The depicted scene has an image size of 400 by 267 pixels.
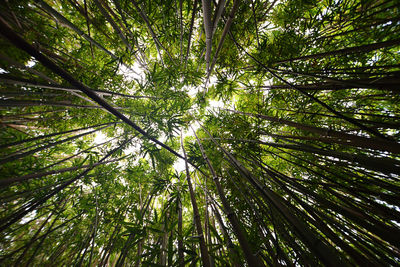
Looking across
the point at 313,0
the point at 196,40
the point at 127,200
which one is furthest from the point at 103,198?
the point at 313,0

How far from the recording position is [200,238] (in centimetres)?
107

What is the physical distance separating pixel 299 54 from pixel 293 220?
86.3 inches

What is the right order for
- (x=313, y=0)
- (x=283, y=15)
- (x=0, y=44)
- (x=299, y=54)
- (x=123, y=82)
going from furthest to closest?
(x=123, y=82), (x=283, y=15), (x=299, y=54), (x=313, y=0), (x=0, y=44)

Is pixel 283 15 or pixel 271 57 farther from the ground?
pixel 283 15

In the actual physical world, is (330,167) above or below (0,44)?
below

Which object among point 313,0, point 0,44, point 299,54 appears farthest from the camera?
point 299,54

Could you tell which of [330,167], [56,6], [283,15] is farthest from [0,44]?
[330,167]

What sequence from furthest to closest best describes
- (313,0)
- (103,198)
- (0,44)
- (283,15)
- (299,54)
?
(103,198) → (283,15) → (299,54) → (313,0) → (0,44)

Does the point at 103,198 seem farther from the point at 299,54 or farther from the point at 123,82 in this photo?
the point at 299,54

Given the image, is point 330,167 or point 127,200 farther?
point 127,200

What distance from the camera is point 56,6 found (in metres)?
2.73

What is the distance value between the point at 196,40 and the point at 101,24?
1.58 m

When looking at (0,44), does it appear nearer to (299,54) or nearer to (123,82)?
(123,82)

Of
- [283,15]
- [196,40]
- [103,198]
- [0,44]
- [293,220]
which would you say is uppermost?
[196,40]
